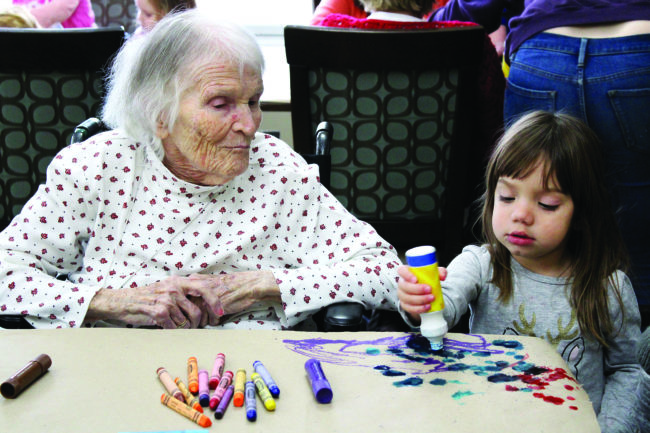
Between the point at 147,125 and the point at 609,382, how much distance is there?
1.19 m

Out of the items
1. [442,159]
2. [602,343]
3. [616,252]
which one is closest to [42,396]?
[602,343]

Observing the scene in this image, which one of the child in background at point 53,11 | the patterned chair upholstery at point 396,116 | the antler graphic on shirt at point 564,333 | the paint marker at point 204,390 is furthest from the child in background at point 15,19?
the antler graphic on shirt at point 564,333

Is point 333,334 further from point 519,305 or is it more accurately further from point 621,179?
point 621,179

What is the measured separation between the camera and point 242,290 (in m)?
1.54

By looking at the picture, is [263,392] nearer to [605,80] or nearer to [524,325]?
[524,325]

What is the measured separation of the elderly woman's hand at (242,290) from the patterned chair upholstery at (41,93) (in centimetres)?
126

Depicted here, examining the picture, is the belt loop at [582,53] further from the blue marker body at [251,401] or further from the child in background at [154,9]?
the child in background at [154,9]

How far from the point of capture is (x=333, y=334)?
1242 millimetres

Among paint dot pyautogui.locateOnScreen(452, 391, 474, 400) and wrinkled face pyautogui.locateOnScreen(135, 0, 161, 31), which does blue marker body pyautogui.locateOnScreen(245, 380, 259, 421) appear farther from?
wrinkled face pyautogui.locateOnScreen(135, 0, 161, 31)

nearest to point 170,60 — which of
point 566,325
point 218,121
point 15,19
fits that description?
point 218,121

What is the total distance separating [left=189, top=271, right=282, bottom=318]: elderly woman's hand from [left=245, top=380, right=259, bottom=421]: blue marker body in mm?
485

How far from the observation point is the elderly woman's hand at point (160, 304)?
4.82 feet

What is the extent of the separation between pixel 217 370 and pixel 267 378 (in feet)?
0.27

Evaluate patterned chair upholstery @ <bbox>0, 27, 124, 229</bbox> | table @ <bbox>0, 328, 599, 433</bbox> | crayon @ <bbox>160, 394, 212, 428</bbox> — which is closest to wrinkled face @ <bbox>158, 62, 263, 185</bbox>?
table @ <bbox>0, 328, 599, 433</bbox>
